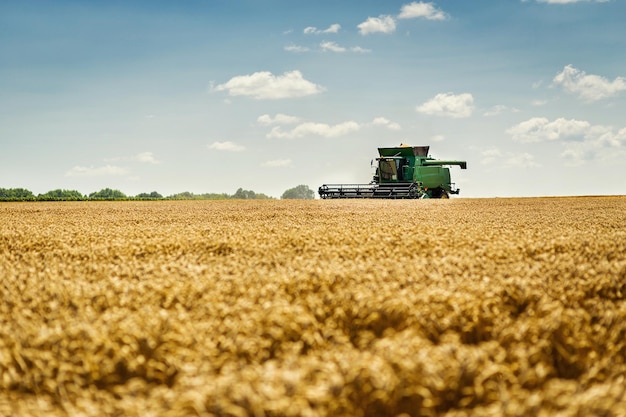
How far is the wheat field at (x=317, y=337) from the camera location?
8.00 feet

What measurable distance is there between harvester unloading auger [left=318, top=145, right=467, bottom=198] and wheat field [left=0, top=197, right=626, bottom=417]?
94.6ft

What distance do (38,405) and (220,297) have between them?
1.65m

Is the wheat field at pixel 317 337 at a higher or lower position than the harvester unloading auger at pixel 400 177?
lower

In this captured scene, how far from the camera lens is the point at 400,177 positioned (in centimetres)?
3616

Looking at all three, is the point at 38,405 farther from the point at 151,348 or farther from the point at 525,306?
the point at 525,306

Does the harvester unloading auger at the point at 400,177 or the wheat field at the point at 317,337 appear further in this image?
the harvester unloading auger at the point at 400,177

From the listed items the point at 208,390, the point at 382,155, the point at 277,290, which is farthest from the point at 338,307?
the point at 382,155

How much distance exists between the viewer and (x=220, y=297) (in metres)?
4.10

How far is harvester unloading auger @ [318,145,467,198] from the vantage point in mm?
35062

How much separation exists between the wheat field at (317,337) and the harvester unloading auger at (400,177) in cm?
2884

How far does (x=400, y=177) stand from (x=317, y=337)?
33432mm

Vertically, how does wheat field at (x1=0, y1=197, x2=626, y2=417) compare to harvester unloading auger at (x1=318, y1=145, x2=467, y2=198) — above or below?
below

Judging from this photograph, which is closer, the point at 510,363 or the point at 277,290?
the point at 510,363

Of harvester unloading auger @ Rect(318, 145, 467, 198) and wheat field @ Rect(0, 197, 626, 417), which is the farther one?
harvester unloading auger @ Rect(318, 145, 467, 198)
